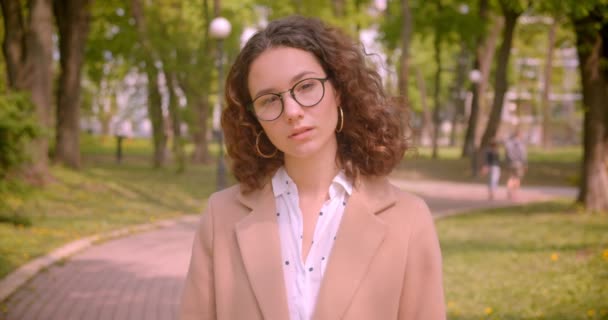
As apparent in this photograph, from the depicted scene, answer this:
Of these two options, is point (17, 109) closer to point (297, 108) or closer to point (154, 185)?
point (297, 108)

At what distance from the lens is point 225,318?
2.24 m

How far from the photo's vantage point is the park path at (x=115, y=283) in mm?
6996

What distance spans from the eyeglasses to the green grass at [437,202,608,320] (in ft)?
16.6

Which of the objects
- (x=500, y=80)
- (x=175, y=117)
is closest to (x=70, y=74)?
(x=175, y=117)

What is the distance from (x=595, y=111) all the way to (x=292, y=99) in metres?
13.0

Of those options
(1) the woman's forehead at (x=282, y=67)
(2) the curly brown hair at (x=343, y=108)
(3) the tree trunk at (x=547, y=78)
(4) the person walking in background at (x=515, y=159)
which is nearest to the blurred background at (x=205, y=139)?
(2) the curly brown hair at (x=343, y=108)

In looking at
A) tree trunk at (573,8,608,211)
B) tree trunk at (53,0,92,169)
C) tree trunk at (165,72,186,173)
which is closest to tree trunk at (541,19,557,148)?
tree trunk at (165,72,186,173)

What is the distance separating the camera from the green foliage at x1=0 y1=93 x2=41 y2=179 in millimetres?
9898

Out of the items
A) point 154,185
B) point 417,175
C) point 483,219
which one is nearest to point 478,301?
point 483,219

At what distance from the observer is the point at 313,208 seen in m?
2.33

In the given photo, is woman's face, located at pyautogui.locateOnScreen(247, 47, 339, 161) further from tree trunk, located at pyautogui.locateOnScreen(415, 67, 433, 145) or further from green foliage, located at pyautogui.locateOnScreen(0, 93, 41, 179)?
tree trunk, located at pyautogui.locateOnScreen(415, 67, 433, 145)

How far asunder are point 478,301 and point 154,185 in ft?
47.7

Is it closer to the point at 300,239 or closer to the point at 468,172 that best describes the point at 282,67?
the point at 300,239

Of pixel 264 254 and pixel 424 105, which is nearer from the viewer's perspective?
pixel 264 254
